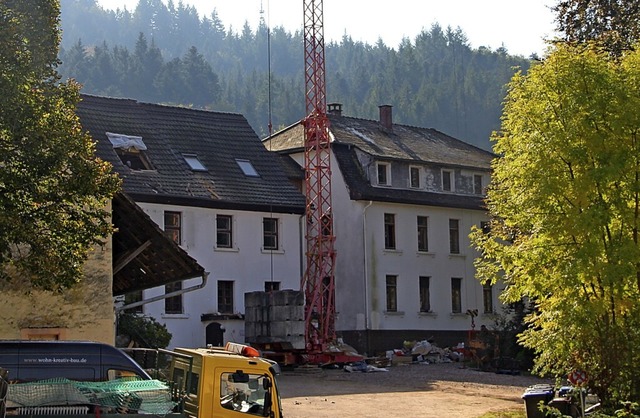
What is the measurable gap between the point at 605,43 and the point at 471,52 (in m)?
149

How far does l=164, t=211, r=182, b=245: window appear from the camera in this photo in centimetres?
4262

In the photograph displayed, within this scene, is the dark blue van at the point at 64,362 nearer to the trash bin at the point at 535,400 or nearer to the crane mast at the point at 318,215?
the trash bin at the point at 535,400

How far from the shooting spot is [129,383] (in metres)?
13.3

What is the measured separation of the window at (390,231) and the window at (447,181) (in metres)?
4.21

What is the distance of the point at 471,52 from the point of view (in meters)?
180

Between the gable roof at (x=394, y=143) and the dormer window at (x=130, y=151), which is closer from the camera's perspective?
the dormer window at (x=130, y=151)

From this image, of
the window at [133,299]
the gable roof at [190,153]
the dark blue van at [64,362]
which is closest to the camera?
the dark blue van at [64,362]

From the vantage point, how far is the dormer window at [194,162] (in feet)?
148

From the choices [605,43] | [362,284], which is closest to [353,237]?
[362,284]

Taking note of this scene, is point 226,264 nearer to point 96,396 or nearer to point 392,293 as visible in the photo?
point 392,293

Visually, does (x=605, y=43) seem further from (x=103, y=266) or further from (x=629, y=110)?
(x=103, y=266)

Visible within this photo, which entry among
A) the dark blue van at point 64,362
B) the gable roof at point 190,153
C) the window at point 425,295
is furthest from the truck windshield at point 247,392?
the window at point 425,295

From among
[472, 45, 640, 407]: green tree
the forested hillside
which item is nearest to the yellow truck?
[472, 45, 640, 407]: green tree

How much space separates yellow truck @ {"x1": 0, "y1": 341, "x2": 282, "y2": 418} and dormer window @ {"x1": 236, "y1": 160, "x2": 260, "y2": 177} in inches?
1219
